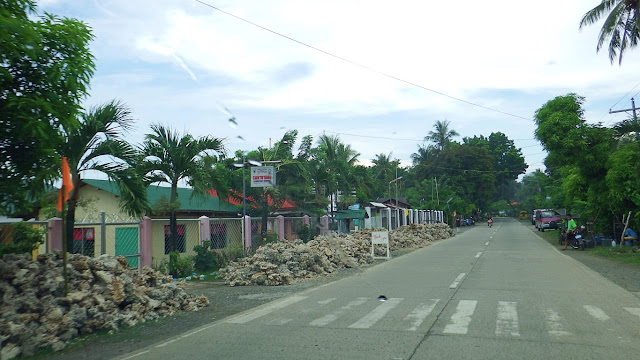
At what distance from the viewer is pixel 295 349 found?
676 cm

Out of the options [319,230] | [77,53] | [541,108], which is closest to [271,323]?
[77,53]

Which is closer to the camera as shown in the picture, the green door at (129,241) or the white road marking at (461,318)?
the white road marking at (461,318)

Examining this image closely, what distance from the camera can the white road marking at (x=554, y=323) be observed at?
7465 millimetres

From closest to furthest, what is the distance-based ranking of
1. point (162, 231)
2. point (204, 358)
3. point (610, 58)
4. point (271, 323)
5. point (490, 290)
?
point (204, 358)
point (271, 323)
point (490, 290)
point (162, 231)
point (610, 58)

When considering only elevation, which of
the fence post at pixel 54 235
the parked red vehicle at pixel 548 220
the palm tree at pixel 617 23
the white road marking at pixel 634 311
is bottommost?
the parked red vehicle at pixel 548 220

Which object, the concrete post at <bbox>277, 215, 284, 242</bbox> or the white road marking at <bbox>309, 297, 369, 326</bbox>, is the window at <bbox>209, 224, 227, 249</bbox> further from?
the white road marking at <bbox>309, 297, 369, 326</bbox>

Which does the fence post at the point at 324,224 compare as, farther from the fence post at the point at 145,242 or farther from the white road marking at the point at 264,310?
the white road marking at the point at 264,310

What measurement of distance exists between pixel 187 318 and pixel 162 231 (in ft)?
26.8

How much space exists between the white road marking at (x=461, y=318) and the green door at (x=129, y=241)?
30.4 ft

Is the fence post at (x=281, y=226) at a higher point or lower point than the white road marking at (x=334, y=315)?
higher

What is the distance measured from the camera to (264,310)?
33.0ft

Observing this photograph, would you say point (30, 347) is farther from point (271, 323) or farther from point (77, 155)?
point (77, 155)

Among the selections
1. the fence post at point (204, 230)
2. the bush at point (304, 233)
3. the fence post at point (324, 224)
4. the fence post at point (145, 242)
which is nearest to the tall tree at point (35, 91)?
the fence post at point (145, 242)

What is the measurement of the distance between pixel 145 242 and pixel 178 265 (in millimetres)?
1531
